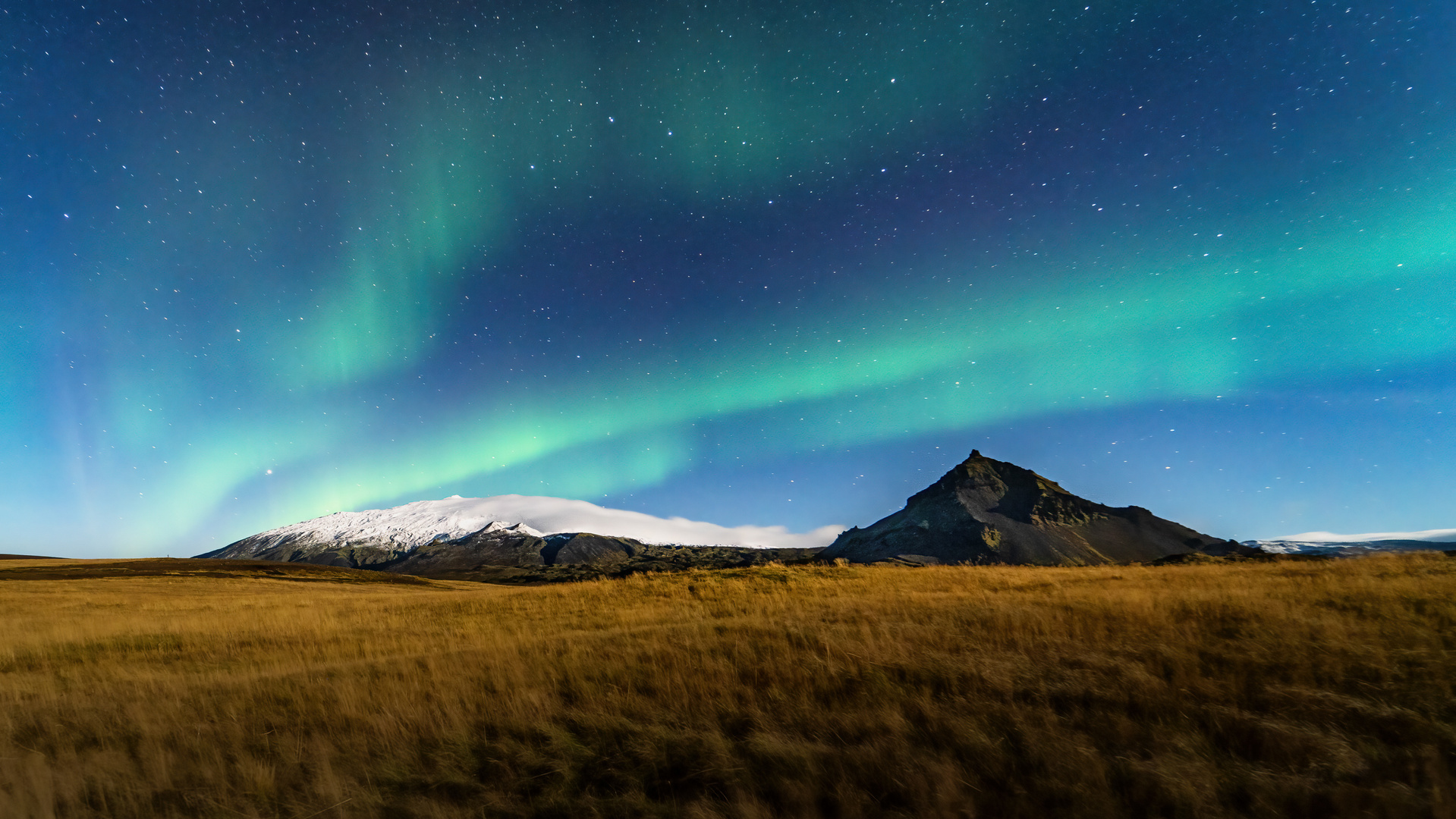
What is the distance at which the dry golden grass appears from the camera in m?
3.43

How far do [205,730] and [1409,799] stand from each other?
958 centimetres

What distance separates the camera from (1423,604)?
777 centimetres

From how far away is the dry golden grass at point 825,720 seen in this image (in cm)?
343

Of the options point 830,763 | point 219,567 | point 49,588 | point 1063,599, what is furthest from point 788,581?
point 219,567

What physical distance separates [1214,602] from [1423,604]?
2.54 m

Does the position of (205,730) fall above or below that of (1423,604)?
below

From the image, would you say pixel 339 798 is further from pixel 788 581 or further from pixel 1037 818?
pixel 788 581

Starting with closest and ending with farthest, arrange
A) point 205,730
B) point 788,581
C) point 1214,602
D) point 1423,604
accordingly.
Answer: point 205,730
point 1423,604
point 1214,602
point 788,581

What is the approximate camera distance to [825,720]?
4527 mm

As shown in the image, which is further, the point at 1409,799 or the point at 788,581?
the point at 788,581

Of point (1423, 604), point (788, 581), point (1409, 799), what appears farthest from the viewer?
point (788, 581)

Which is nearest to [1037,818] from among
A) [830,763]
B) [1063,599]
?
[830,763]

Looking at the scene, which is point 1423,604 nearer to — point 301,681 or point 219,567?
point 301,681

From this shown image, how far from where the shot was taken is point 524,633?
37.0 ft
